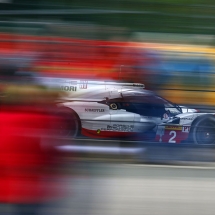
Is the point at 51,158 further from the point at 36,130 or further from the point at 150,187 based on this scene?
the point at 150,187

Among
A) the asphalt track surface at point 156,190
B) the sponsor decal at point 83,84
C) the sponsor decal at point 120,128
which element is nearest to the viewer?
the sponsor decal at point 83,84

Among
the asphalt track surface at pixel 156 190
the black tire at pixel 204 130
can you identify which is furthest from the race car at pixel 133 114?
the asphalt track surface at pixel 156 190

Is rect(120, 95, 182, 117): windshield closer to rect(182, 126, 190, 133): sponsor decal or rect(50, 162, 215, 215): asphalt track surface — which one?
rect(182, 126, 190, 133): sponsor decal

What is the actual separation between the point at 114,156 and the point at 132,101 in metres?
0.34

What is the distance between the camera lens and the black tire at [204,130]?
118 inches

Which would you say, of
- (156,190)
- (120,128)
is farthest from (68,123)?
(156,190)

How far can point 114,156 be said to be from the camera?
3.15 m

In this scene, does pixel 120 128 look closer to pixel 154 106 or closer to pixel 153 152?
pixel 153 152

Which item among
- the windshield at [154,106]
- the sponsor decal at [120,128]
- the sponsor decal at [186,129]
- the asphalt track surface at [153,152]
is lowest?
the asphalt track surface at [153,152]

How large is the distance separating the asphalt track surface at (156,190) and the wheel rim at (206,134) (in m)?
0.40

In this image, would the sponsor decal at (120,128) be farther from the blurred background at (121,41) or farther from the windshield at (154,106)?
the blurred background at (121,41)

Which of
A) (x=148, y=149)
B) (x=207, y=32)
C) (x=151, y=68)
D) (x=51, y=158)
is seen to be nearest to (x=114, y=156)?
(x=148, y=149)

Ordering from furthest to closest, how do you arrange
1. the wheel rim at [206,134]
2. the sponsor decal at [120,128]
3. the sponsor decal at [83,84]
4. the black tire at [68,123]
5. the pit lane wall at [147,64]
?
the sponsor decal at [120,128]
the wheel rim at [206,134]
the sponsor decal at [83,84]
the pit lane wall at [147,64]
the black tire at [68,123]

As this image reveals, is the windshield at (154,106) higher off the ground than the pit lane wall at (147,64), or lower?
lower
